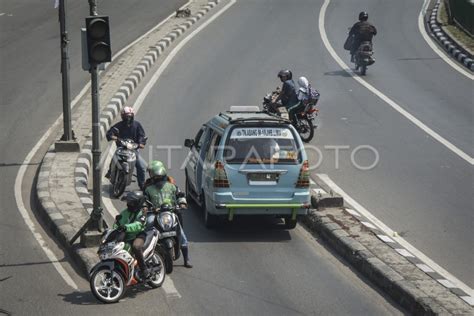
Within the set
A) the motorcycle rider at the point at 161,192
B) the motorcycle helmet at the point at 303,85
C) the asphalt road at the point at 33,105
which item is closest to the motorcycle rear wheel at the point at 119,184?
the asphalt road at the point at 33,105

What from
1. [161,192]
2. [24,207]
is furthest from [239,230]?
[24,207]

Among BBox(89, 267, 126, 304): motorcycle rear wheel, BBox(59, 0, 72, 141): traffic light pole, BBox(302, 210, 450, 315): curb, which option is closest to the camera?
BBox(302, 210, 450, 315): curb

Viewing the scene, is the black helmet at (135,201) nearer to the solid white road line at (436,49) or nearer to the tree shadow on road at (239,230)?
the tree shadow on road at (239,230)

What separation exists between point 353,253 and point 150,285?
3.00m

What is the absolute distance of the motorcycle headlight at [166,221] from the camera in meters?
13.2

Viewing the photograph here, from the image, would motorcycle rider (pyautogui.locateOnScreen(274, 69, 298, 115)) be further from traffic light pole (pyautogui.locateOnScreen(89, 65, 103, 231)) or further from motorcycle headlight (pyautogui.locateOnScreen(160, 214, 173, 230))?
motorcycle headlight (pyautogui.locateOnScreen(160, 214, 173, 230))

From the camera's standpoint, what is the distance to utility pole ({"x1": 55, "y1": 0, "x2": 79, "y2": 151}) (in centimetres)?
2005

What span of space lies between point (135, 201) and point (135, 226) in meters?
0.36

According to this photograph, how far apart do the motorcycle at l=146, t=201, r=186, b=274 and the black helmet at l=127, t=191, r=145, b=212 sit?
0.47 metres

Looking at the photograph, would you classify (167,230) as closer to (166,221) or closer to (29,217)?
(166,221)

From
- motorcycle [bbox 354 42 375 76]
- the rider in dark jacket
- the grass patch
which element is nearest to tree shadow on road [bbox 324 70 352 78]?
motorcycle [bbox 354 42 375 76]

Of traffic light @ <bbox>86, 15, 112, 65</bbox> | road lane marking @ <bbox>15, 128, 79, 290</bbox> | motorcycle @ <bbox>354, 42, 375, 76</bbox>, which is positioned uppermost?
traffic light @ <bbox>86, 15, 112, 65</bbox>

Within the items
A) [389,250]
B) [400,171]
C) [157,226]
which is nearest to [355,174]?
[400,171]

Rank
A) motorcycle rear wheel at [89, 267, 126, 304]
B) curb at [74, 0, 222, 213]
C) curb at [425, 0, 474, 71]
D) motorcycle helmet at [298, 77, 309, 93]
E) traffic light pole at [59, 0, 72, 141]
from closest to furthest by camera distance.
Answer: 1. motorcycle rear wheel at [89, 267, 126, 304]
2. curb at [74, 0, 222, 213]
3. traffic light pole at [59, 0, 72, 141]
4. motorcycle helmet at [298, 77, 309, 93]
5. curb at [425, 0, 474, 71]
